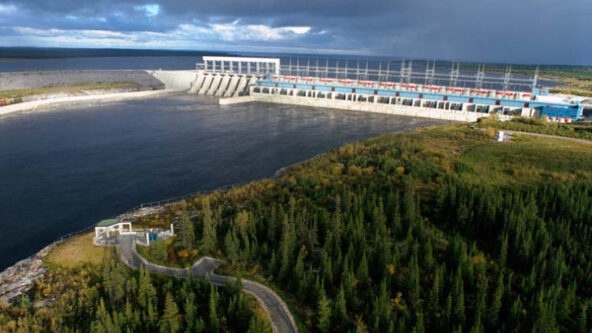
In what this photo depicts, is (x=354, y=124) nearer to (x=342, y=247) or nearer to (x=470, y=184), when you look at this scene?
(x=470, y=184)

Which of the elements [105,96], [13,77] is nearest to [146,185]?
[105,96]

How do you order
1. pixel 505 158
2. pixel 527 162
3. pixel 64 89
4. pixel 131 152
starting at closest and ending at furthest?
pixel 527 162 < pixel 505 158 < pixel 131 152 < pixel 64 89

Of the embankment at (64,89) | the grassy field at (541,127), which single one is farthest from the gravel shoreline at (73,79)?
the grassy field at (541,127)

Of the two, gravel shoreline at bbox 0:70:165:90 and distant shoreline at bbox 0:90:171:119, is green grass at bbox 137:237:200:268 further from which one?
gravel shoreline at bbox 0:70:165:90

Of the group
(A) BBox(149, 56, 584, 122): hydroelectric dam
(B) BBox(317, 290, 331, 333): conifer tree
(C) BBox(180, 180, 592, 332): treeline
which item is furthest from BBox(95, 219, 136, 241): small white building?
(A) BBox(149, 56, 584, 122): hydroelectric dam

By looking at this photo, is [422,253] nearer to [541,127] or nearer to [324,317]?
[324,317]

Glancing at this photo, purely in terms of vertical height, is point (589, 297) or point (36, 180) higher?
point (589, 297)

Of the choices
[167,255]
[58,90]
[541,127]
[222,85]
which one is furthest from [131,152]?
[222,85]

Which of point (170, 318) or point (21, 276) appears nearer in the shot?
point (170, 318)
